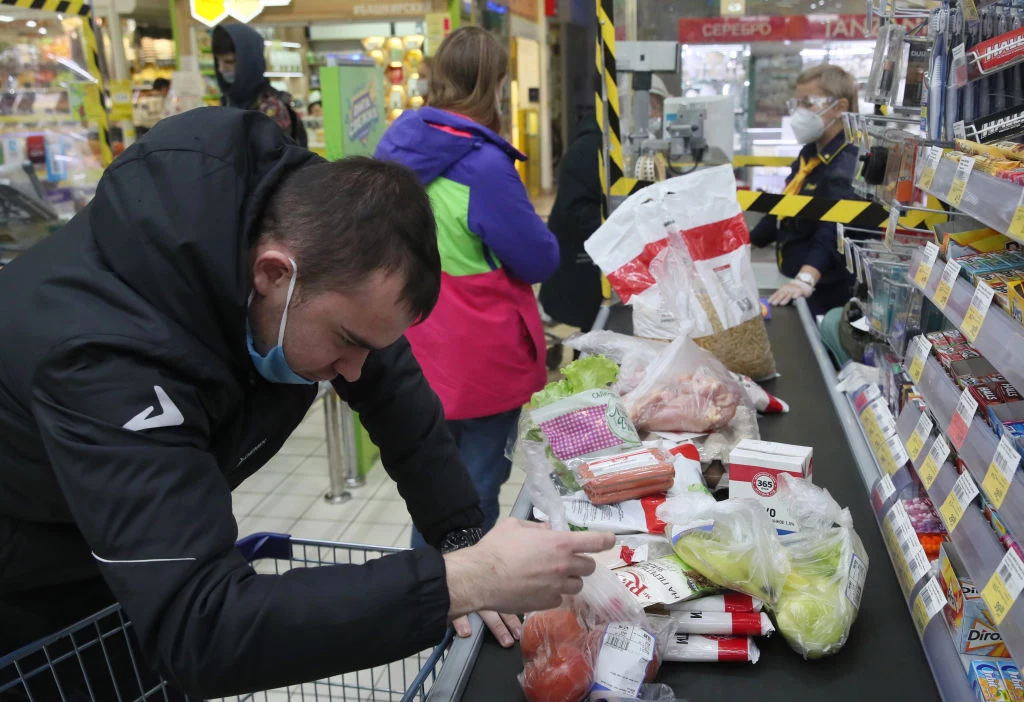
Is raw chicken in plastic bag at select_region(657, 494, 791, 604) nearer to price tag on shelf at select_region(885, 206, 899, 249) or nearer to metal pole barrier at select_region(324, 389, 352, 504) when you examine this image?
price tag on shelf at select_region(885, 206, 899, 249)

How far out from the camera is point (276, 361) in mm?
1150

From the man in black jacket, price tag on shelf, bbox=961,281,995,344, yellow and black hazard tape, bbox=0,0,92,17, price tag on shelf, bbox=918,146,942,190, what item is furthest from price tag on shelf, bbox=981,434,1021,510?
yellow and black hazard tape, bbox=0,0,92,17

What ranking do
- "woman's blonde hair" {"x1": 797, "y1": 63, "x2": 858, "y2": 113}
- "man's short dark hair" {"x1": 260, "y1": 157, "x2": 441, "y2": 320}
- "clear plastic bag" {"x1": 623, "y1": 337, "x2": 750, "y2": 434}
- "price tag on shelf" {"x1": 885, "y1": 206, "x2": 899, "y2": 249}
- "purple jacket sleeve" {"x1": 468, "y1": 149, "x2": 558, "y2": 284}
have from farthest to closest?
"woman's blonde hair" {"x1": 797, "y1": 63, "x2": 858, "y2": 113}
"purple jacket sleeve" {"x1": 468, "y1": 149, "x2": 558, "y2": 284}
"price tag on shelf" {"x1": 885, "y1": 206, "x2": 899, "y2": 249}
"clear plastic bag" {"x1": 623, "y1": 337, "x2": 750, "y2": 434}
"man's short dark hair" {"x1": 260, "y1": 157, "x2": 441, "y2": 320}

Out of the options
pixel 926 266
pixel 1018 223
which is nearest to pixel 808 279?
pixel 926 266

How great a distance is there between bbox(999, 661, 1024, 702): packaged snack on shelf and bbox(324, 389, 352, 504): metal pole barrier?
296 centimetres

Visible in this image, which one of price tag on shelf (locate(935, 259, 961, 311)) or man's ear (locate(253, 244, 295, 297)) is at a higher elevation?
man's ear (locate(253, 244, 295, 297))

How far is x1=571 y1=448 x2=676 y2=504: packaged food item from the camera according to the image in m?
1.48

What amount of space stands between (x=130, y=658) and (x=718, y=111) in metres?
3.55

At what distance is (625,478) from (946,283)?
0.64m

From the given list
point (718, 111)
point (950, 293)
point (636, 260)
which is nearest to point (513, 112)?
point (718, 111)

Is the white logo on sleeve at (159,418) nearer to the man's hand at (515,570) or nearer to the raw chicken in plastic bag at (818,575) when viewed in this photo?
the man's hand at (515,570)

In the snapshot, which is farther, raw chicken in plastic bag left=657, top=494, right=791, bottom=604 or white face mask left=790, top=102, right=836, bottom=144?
white face mask left=790, top=102, right=836, bottom=144

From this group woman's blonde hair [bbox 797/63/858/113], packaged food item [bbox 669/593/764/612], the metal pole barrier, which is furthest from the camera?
the metal pole barrier

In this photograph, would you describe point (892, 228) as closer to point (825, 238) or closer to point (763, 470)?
point (763, 470)
